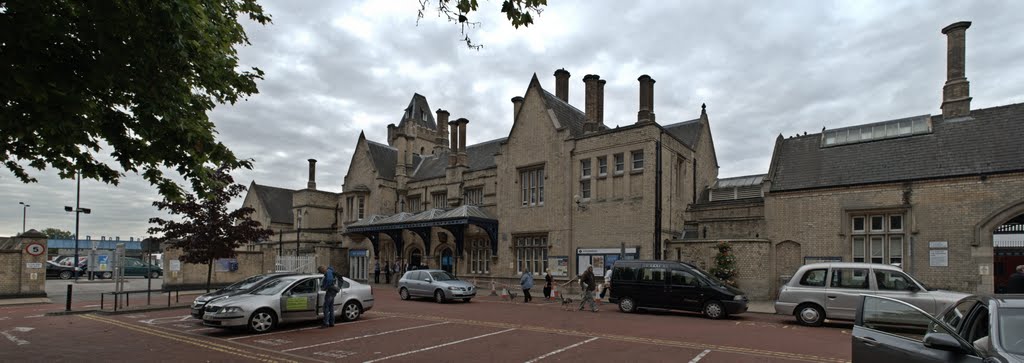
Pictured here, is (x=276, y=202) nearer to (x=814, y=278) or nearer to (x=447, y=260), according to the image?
(x=447, y=260)

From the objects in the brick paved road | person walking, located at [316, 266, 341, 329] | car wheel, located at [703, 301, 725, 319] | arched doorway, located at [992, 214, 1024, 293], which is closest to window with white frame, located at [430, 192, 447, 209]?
the brick paved road

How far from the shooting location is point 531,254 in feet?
98.2

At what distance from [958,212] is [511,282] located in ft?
62.0

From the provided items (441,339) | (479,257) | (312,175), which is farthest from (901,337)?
(312,175)

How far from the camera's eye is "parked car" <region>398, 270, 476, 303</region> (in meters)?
21.8

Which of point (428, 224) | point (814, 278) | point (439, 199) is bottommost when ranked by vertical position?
point (814, 278)

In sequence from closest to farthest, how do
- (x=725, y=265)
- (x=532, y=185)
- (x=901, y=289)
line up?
(x=901, y=289) → (x=725, y=265) → (x=532, y=185)

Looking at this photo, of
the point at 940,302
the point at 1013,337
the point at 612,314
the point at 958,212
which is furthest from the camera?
the point at 958,212

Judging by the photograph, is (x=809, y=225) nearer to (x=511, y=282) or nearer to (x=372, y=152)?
(x=511, y=282)

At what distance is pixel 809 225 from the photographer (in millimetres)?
22984

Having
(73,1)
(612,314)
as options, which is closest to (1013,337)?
(73,1)

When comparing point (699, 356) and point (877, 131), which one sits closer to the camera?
point (699, 356)

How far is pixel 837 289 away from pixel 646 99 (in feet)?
45.1

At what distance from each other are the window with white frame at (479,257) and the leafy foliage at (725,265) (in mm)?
13673
